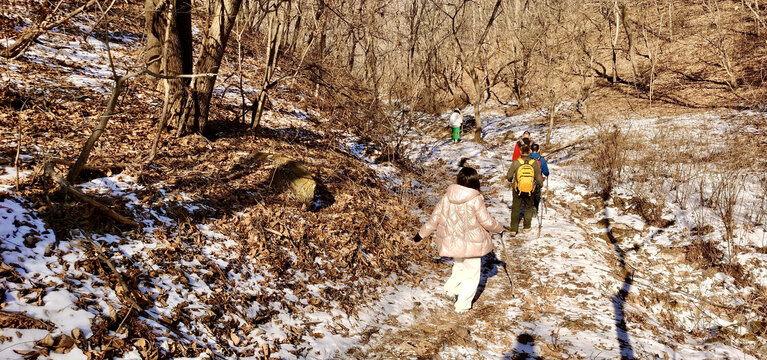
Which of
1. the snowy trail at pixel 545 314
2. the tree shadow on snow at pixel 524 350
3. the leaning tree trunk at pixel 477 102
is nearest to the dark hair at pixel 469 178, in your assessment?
the snowy trail at pixel 545 314

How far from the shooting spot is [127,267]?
395 centimetres

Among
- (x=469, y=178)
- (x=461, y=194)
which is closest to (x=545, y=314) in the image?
(x=461, y=194)

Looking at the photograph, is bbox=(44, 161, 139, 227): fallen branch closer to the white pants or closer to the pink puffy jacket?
the pink puffy jacket

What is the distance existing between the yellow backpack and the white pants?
9.08 feet

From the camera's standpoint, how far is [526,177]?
7605 mm

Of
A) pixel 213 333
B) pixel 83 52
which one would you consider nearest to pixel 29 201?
pixel 213 333

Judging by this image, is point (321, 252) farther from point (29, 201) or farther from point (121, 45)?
point (121, 45)

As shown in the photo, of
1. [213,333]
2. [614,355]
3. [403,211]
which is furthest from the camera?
[403,211]

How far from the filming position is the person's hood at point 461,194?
201 inches

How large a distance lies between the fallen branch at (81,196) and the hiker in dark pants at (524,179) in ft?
20.6

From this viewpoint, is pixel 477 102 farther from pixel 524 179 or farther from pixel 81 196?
pixel 81 196

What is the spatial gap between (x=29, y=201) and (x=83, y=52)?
7.97 m

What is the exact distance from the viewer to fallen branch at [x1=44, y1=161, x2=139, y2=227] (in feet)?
13.4

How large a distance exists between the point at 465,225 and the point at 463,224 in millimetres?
28
